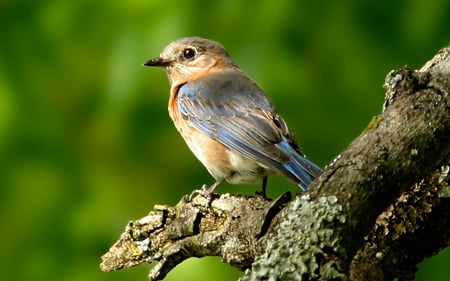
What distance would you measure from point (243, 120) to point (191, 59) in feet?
3.47

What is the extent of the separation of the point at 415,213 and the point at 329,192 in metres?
0.72

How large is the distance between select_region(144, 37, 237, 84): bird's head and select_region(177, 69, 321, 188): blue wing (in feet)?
0.34

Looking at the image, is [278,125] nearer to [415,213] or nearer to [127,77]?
[127,77]

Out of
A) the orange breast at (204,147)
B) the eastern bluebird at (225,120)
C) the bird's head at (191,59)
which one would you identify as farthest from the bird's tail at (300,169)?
the bird's head at (191,59)

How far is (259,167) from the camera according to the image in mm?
5598

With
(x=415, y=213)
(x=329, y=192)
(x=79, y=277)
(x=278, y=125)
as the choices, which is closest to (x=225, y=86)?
(x=278, y=125)

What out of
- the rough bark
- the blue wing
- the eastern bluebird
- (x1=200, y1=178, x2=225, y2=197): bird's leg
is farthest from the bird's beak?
the rough bark

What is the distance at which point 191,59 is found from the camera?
6945 millimetres

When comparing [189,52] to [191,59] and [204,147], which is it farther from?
[204,147]

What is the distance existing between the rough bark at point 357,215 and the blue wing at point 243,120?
3.27ft

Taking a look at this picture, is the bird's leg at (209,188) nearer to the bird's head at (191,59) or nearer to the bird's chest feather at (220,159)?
the bird's chest feather at (220,159)

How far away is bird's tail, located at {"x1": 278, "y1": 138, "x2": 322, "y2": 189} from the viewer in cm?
509

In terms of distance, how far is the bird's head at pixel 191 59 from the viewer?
6.65 meters

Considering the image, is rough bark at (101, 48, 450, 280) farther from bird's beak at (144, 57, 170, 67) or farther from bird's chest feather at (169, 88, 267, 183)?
bird's beak at (144, 57, 170, 67)
